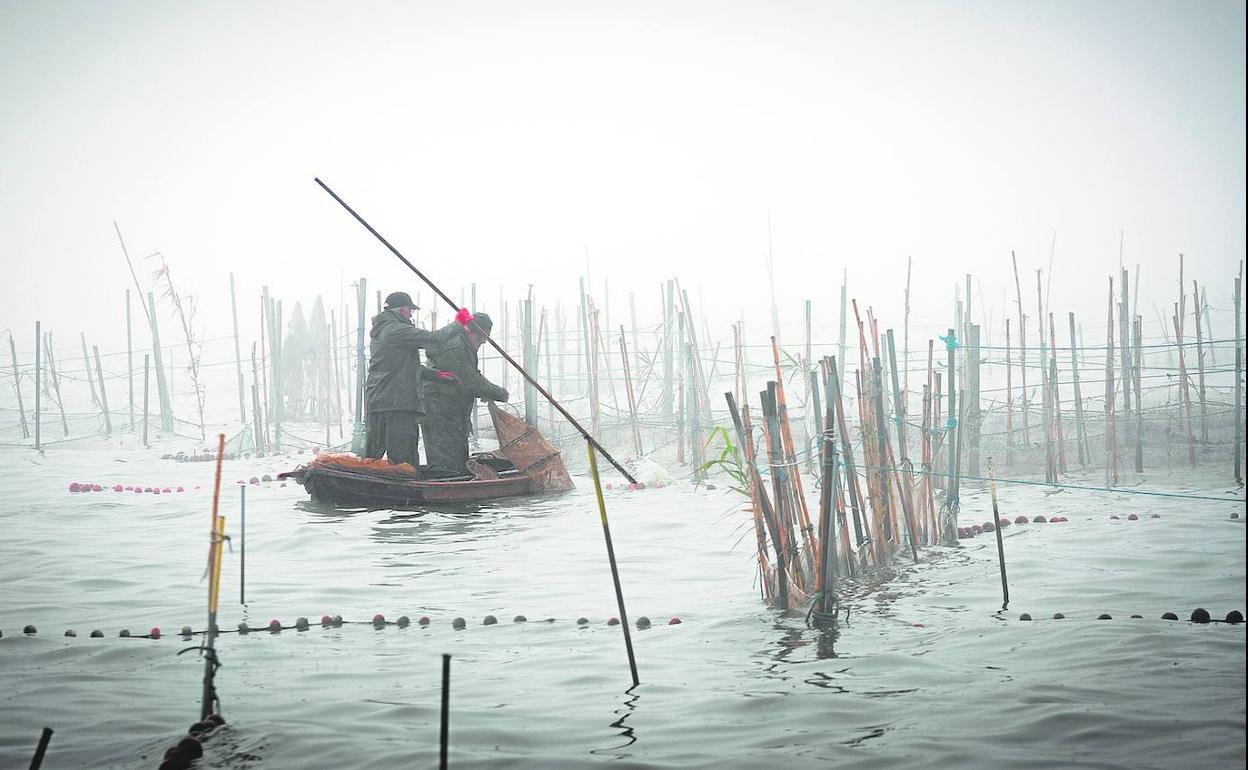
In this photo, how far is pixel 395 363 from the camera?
8625mm

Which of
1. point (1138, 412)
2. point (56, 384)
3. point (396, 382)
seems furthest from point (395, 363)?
point (56, 384)

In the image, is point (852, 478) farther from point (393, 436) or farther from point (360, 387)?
point (360, 387)

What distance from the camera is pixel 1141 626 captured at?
3.94m

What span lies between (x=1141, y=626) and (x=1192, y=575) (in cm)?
144

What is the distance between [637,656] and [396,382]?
17.6 feet

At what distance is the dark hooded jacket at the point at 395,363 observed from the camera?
8.59 m

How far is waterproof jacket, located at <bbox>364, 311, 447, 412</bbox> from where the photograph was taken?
859cm

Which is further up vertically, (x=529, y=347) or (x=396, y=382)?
(x=529, y=347)

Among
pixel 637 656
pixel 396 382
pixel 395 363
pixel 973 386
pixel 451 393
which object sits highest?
pixel 395 363

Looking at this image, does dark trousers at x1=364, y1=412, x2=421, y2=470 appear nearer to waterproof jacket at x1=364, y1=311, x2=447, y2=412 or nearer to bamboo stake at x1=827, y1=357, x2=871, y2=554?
waterproof jacket at x1=364, y1=311, x2=447, y2=412

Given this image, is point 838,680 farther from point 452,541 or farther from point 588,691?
point 452,541

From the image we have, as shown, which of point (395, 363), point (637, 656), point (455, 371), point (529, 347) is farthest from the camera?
point (529, 347)

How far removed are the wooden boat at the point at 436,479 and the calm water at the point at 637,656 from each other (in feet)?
4.50

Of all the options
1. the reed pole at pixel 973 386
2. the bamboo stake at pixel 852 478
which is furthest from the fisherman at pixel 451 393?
the bamboo stake at pixel 852 478
